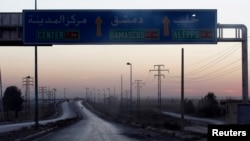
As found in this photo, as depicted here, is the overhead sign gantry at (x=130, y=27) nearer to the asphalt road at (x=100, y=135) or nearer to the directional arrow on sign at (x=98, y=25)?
the directional arrow on sign at (x=98, y=25)

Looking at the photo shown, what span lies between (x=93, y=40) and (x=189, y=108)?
10385 cm

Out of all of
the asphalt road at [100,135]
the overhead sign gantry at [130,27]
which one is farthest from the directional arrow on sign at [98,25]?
the asphalt road at [100,135]

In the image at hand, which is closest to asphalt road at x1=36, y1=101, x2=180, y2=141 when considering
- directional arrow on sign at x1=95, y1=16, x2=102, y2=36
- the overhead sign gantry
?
the overhead sign gantry

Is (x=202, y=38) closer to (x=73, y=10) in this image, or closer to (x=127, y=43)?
(x=127, y=43)

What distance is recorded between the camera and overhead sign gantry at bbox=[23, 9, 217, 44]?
97.0ft

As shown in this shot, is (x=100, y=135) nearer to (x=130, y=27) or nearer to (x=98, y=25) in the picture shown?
(x=98, y=25)

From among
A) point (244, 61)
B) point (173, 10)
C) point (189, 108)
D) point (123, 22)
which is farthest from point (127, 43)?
point (189, 108)

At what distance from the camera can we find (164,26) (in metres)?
29.7

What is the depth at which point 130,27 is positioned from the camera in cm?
2958

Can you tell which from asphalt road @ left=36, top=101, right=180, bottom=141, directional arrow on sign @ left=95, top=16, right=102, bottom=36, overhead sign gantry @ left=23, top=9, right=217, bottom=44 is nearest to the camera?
overhead sign gantry @ left=23, top=9, right=217, bottom=44

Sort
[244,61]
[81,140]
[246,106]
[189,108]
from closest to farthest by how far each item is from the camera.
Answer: [246,106], [244,61], [81,140], [189,108]

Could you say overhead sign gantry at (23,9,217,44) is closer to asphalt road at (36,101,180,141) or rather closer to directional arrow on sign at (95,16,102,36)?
directional arrow on sign at (95,16,102,36)

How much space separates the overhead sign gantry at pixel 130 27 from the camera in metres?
29.6

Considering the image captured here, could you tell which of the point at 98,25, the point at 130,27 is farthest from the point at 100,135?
the point at 130,27
